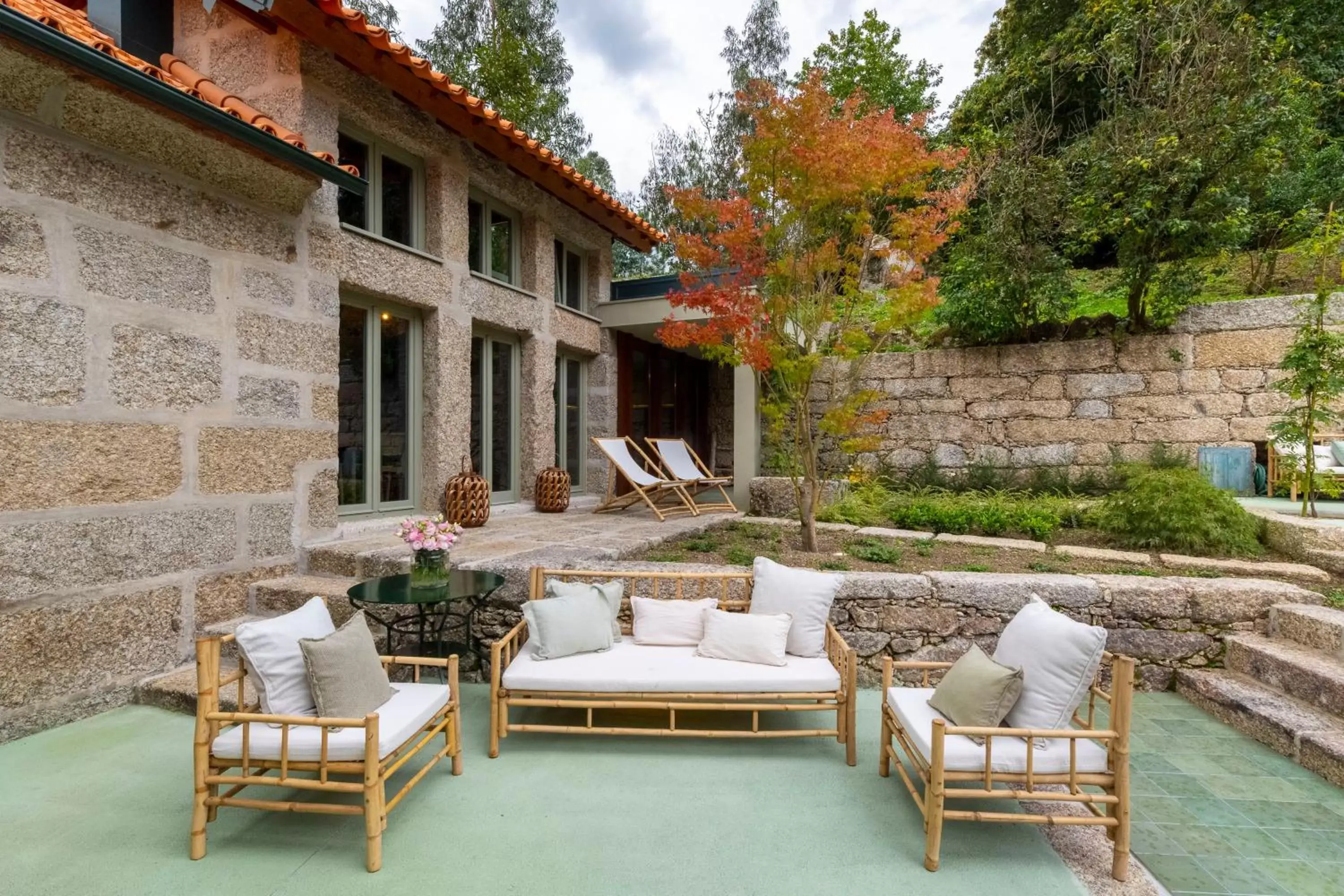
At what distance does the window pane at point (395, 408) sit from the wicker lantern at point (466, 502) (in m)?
0.38

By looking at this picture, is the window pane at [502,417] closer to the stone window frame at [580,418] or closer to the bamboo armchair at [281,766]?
the stone window frame at [580,418]

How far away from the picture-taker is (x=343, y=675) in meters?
2.27

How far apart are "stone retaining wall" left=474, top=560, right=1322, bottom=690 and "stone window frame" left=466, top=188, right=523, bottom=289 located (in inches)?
149

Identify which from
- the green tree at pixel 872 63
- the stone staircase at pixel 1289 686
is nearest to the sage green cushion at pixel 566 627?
→ the stone staircase at pixel 1289 686

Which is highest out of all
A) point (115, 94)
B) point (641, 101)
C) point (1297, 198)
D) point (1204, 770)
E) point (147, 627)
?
point (641, 101)

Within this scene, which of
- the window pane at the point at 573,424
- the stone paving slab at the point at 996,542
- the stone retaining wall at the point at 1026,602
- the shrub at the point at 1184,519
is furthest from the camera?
the window pane at the point at 573,424

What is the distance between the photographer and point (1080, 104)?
1027 cm

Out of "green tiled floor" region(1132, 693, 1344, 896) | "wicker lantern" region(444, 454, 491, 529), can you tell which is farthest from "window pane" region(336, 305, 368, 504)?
"green tiled floor" region(1132, 693, 1344, 896)

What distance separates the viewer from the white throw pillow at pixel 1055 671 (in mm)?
2221

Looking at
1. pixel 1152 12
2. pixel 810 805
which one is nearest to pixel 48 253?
pixel 810 805

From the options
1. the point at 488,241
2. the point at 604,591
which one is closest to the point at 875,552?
the point at 604,591

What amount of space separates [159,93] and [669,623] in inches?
141

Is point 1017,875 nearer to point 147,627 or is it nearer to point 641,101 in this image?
point 147,627

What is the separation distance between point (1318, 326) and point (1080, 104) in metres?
7.53
